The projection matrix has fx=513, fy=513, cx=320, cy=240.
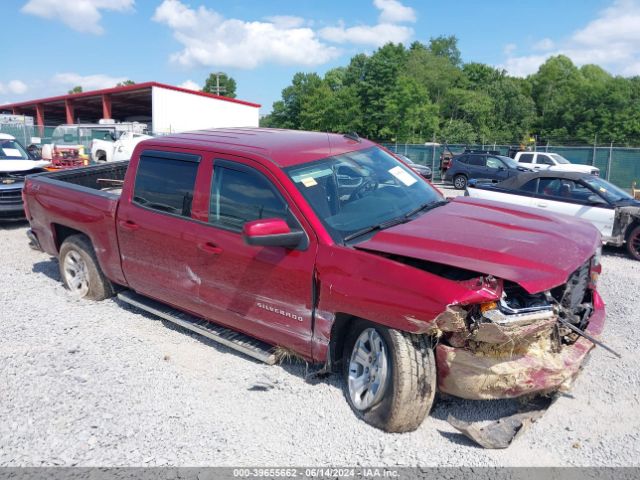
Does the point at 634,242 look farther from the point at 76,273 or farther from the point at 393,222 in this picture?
the point at 76,273

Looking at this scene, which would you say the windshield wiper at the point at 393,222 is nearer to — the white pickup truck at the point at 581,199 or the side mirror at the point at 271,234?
the side mirror at the point at 271,234

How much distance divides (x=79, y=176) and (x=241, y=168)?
3674 millimetres

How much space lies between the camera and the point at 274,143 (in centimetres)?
428

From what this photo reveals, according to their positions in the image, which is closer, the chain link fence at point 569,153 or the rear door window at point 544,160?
the chain link fence at point 569,153

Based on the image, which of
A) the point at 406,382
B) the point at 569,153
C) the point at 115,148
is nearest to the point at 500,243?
the point at 406,382

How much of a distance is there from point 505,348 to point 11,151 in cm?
1213

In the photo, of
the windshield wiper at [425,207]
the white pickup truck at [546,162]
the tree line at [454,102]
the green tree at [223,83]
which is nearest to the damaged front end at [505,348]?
the windshield wiper at [425,207]

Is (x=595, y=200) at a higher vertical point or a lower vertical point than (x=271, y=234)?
lower

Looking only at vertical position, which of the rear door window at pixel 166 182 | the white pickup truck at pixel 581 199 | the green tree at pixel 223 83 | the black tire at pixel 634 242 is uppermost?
the green tree at pixel 223 83

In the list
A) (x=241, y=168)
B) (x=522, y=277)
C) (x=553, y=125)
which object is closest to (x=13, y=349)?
(x=241, y=168)

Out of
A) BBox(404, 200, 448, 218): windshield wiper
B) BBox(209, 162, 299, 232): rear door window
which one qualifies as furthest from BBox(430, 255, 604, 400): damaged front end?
BBox(209, 162, 299, 232): rear door window

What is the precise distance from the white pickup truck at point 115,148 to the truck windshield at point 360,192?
1973cm

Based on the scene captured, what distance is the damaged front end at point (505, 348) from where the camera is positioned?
2.95 metres

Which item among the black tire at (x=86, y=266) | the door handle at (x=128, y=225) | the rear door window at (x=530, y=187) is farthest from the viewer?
the rear door window at (x=530, y=187)
